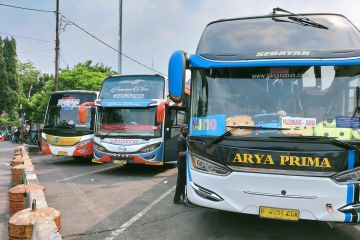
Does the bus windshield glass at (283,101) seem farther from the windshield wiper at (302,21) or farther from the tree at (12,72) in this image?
the tree at (12,72)

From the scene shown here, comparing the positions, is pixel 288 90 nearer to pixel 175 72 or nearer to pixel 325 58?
pixel 325 58

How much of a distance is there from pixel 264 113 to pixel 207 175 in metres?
1.12

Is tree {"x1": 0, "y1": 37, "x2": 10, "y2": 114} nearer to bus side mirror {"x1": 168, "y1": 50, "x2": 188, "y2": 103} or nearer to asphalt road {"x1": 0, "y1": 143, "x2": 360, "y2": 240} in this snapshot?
asphalt road {"x1": 0, "y1": 143, "x2": 360, "y2": 240}

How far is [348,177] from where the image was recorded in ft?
15.0

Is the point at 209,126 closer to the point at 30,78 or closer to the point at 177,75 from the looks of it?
the point at 177,75

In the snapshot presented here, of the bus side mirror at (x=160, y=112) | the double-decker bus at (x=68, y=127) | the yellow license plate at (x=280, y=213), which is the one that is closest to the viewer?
the yellow license plate at (x=280, y=213)

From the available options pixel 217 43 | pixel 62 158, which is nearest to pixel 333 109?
pixel 217 43

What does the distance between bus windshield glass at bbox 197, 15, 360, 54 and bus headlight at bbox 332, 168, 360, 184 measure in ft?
5.62

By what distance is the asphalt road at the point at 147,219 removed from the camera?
5820 millimetres

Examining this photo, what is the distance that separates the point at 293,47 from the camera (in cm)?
543

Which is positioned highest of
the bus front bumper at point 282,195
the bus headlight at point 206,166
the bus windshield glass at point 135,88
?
the bus windshield glass at point 135,88

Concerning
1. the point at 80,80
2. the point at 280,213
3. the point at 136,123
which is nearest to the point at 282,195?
the point at 280,213

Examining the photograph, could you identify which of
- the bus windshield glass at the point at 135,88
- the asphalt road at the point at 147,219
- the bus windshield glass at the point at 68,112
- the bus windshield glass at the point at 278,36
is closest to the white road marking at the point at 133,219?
the asphalt road at the point at 147,219

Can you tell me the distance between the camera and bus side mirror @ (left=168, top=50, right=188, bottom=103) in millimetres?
5305
